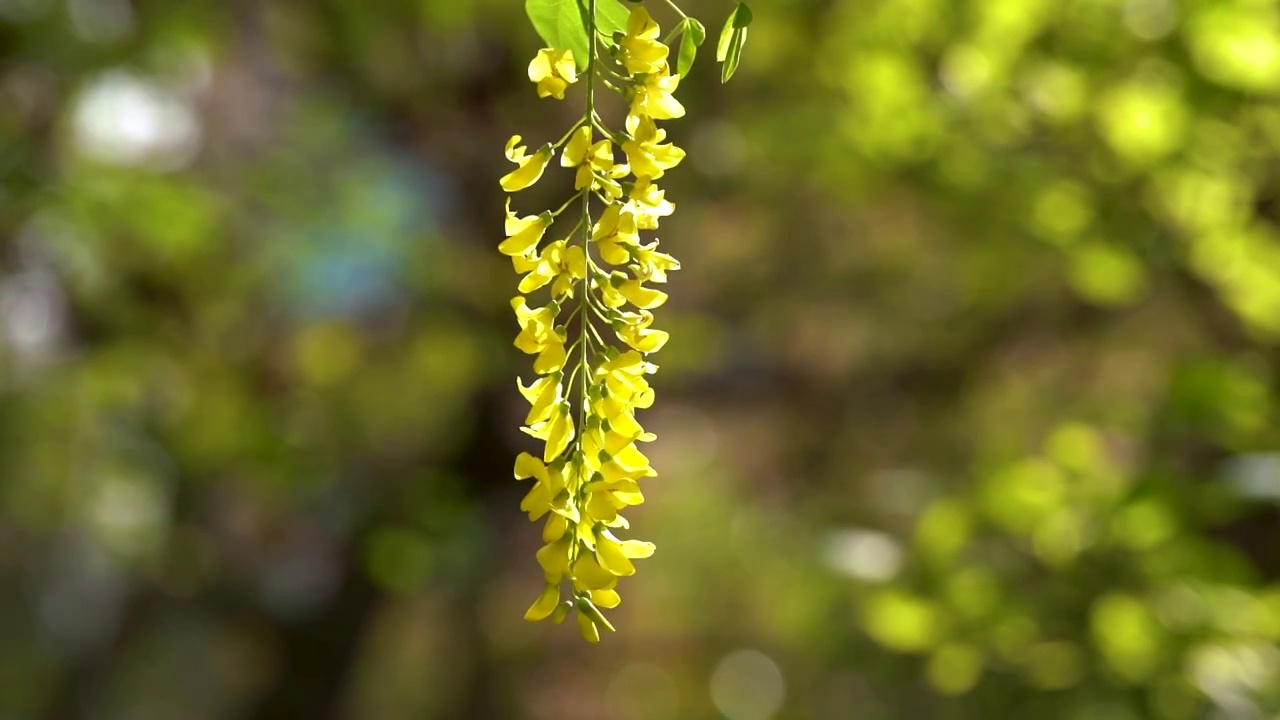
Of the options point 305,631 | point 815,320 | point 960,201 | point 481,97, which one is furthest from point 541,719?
point 960,201

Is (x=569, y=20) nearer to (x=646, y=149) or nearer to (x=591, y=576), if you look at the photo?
(x=646, y=149)

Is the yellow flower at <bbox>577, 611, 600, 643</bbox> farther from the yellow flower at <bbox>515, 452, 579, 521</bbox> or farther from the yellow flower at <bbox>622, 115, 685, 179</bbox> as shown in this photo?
the yellow flower at <bbox>622, 115, 685, 179</bbox>

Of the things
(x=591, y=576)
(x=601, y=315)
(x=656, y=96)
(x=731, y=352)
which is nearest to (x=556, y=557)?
(x=591, y=576)

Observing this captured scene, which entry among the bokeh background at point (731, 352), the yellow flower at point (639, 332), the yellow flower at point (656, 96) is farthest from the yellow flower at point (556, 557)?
the bokeh background at point (731, 352)

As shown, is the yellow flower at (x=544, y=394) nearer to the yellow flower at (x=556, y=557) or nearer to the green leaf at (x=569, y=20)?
the yellow flower at (x=556, y=557)

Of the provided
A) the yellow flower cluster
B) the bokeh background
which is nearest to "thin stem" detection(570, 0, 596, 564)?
the yellow flower cluster
